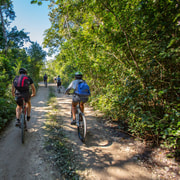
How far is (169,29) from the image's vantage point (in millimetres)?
2350

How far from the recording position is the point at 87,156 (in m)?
2.85

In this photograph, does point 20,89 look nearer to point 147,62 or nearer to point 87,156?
point 87,156

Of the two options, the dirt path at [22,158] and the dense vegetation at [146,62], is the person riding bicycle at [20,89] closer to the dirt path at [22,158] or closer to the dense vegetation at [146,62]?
the dirt path at [22,158]

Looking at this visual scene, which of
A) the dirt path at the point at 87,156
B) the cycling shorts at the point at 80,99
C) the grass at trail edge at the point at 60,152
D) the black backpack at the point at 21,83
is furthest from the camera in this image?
the cycling shorts at the point at 80,99

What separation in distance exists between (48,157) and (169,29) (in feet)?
12.9

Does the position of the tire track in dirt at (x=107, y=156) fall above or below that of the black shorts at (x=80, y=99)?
below

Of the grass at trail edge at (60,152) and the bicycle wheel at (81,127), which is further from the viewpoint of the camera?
the bicycle wheel at (81,127)

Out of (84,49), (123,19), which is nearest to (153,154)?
(123,19)

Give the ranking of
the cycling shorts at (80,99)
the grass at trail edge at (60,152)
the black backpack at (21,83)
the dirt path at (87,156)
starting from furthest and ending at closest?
1. the cycling shorts at (80,99)
2. the black backpack at (21,83)
3. the grass at trail edge at (60,152)
4. the dirt path at (87,156)

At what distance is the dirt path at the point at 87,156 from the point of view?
231 centimetres

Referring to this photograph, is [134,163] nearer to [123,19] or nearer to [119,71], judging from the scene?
[119,71]

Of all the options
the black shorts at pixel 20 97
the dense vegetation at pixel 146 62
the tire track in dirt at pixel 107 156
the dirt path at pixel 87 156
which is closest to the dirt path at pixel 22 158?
the dirt path at pixel 87 156

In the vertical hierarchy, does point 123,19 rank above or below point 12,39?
below

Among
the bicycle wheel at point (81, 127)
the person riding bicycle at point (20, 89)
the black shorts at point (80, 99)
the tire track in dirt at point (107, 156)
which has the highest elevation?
the person riding bicycle at point (20, 89)
